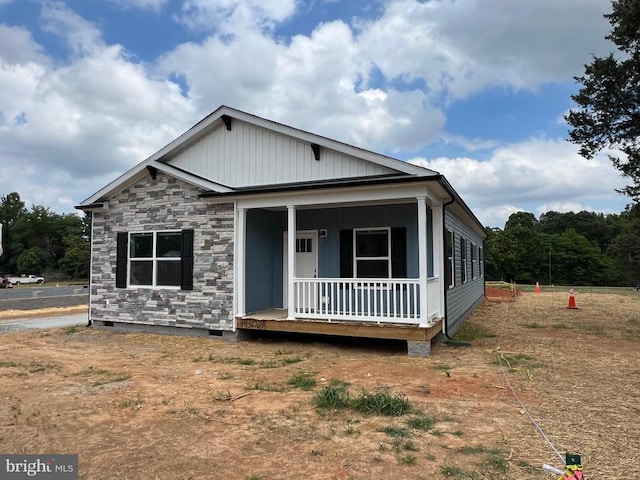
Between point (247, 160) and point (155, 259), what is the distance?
313cm

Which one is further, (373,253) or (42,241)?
(42,241)

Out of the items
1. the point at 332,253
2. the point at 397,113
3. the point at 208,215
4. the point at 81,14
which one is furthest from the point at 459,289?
the point at 81,14

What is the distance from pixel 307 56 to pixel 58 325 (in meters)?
10.8

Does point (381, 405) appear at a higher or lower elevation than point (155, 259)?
lower

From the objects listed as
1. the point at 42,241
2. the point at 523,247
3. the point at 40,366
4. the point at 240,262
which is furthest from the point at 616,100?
the point at 42,241

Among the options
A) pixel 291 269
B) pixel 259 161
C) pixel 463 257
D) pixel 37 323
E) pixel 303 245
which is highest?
pixel 259 161

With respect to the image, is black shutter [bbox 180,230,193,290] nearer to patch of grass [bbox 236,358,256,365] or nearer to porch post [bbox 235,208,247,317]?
porch post [bbox 235,208,247,317]

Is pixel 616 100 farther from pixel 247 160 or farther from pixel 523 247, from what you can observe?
pixel 523 247

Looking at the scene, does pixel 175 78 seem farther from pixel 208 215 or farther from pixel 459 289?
pixel 459 289

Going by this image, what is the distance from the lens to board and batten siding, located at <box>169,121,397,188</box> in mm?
8898

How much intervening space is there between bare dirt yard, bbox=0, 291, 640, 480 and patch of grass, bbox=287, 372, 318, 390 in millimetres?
30

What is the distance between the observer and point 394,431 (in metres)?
3.92

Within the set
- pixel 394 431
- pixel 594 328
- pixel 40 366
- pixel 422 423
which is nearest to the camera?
pixel 394 431

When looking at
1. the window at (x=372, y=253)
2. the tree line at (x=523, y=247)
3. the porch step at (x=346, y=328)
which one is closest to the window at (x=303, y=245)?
the window at (x=372, y=253)
